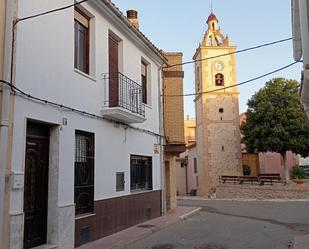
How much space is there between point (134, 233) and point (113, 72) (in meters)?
4.57

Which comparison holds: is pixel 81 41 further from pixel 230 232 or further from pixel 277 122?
pixel 277 122

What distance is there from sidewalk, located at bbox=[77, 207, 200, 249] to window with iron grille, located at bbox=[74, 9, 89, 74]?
13.9 ft

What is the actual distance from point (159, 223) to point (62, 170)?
5734mm

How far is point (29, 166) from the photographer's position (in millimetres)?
7988

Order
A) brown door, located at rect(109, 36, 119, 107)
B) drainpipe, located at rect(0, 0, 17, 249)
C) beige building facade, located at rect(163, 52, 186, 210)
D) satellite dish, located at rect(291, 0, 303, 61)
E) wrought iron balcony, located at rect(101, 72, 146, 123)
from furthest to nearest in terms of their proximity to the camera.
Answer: beige building facade, located at rect(163, 52, 186, 210), brown door, located at rect(109, 36, 119, 107), wrought iron balcony, located at rect(101, 72, 146, 123), satellite dish, located at rect(291, 0, 303, 61), drainpipe, located at rect(0, 0, 17, 249)

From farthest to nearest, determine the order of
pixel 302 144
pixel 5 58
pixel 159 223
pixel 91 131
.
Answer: pixel 302 144 < pixel 159 223 < pixel 91 131 < pixel 5 58

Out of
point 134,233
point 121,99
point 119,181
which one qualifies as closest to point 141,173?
point 119,181

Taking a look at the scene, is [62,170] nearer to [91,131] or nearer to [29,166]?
[29,166]

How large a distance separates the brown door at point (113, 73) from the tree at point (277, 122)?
18.6 meters

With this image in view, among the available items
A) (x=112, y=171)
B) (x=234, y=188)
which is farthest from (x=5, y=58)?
(x=234, y=188)

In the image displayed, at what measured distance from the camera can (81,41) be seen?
1023 cm

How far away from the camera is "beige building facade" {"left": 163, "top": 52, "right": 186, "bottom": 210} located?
17.0 metres

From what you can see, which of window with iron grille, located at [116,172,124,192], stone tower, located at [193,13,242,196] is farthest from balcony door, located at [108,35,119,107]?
stone tower, located at [193,13,242,196]

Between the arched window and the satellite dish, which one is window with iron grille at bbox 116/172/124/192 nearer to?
the satellite dish
